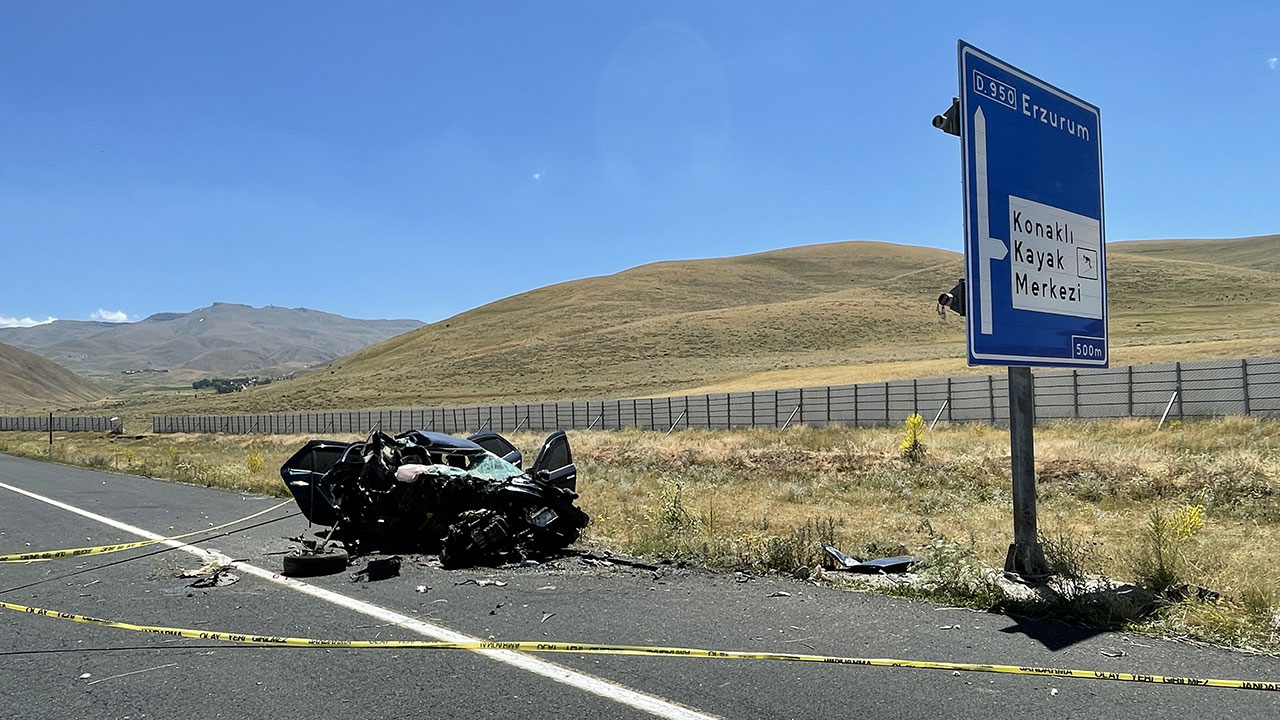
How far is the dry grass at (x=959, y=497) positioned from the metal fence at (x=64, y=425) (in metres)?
67.0

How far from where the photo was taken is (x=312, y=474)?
1082 centimetres

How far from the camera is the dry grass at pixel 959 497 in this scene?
7.69 metres

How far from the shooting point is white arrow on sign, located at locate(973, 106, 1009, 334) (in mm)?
7000

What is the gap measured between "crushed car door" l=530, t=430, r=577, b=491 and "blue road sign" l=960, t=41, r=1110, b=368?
475 cm

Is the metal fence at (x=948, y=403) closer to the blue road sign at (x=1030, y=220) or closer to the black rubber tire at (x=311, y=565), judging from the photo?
the blue road sign at (x=1030, y=220)

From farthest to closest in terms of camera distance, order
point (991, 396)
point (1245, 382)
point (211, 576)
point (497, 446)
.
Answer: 1. point (991, 396)
2. point (1245, 382)
3. point (497, 446)
4. point (211, 576)

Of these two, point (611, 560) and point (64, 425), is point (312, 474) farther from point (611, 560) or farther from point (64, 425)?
point (64, 425)

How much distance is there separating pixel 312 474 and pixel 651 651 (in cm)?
696

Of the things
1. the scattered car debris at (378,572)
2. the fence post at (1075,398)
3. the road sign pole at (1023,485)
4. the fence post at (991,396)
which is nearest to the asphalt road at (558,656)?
the scattered car debris at (378,572)

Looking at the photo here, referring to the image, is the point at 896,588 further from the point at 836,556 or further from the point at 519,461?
the point at 519,461

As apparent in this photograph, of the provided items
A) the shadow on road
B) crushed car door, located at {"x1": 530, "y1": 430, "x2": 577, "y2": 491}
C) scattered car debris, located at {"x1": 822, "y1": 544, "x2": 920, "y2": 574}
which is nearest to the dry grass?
scattered car debris, located at {"x1": 822, "y1": 544, "x2": 920, "y2": 574}

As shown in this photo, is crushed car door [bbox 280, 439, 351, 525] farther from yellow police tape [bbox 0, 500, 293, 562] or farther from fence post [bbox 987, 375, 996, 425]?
fence post [bbox 987, 375, 996, 425]

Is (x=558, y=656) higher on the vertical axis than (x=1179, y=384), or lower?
lower

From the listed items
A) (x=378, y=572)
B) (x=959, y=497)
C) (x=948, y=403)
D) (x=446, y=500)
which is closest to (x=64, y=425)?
(x=948, y=403)
